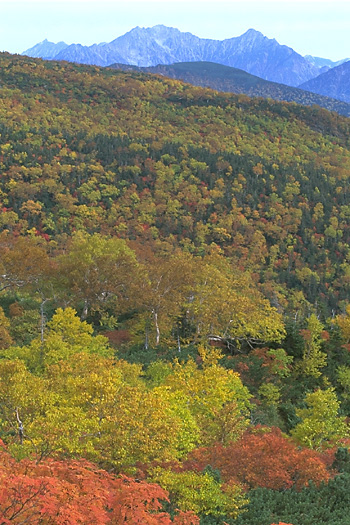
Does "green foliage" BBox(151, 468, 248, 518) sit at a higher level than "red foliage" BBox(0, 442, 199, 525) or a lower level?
lower

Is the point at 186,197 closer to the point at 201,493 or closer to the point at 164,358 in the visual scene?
the point at 164,358

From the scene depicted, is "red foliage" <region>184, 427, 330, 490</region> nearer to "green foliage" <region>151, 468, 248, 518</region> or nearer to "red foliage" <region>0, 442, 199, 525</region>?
"green foliage" <region>151, 468, 248, 518</region>

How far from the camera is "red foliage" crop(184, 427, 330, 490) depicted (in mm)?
18156

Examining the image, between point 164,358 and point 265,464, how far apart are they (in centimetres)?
1898

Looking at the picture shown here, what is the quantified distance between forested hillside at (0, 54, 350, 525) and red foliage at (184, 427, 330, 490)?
0.07 metres

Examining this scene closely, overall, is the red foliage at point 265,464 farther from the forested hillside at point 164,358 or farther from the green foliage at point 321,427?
the green foliage at point 321,427

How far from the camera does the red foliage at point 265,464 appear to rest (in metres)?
18.2

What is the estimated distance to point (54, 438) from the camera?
16.0m

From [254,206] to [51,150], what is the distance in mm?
57648

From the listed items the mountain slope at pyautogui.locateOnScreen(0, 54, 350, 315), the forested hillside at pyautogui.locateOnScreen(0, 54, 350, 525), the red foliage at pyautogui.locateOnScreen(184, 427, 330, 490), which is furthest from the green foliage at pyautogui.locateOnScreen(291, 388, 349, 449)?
the mountain slope at pyautogui.locateOnScreen(0, 54, 350, 315)

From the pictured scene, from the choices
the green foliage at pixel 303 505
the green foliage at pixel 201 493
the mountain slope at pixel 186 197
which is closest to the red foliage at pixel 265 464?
the green foliage at pixel 303 505

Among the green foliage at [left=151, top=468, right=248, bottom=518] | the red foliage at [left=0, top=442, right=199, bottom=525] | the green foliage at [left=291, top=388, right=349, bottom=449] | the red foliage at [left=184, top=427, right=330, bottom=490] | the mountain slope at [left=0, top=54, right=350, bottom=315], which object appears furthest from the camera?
the mountain slope at [left=0, top=54, right=350, bottom=315]

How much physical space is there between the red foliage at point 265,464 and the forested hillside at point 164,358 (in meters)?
0.07

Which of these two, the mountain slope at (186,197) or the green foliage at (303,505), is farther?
the mountain slope at (186,197)
